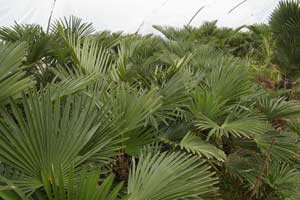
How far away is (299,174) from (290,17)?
1847mm

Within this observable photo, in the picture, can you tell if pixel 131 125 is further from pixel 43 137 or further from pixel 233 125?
pixel 233 125

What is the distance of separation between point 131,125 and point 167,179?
1.33ft

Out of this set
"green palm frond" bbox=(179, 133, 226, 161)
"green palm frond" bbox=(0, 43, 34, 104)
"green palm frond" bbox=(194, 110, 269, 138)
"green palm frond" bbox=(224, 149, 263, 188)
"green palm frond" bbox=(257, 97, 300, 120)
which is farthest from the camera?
"green palm frond" bbox=(257, 97, 300, 120)

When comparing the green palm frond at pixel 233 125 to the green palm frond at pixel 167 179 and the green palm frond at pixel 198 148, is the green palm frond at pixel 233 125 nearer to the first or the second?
the green palm frond at pixel 198 148

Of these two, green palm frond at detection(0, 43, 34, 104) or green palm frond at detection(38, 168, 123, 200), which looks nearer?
green palm frond at detection(38, 168, 123, 200)

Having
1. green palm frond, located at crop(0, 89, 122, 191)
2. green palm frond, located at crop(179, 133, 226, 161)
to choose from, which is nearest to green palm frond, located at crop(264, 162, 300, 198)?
green palm frond, located at crop(179, 133, 226, 161)

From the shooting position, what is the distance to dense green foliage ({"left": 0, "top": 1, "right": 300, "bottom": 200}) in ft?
4.24

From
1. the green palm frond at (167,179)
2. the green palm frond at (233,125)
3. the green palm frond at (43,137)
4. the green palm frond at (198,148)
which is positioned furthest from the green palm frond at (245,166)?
the green palm frond at (43,137)

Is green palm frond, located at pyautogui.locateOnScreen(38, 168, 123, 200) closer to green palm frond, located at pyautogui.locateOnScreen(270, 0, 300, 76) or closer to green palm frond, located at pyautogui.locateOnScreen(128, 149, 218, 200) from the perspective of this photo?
green palm frond, located at pyautogui.locateOnScreen(128, 149, 218, 200)

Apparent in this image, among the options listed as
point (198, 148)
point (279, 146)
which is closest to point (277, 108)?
point (279, 146)

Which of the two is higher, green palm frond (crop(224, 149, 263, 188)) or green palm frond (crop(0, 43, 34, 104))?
green palm frond (crop(0, 43, 34, 104))

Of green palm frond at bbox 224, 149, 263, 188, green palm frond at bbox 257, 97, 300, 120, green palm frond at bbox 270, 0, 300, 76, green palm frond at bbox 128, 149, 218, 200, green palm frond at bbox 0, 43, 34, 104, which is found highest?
green palm frond at bbox 270, 0, 300, 76

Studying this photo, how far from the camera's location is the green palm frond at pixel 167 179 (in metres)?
1.33

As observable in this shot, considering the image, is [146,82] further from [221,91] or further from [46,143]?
[46,143]
